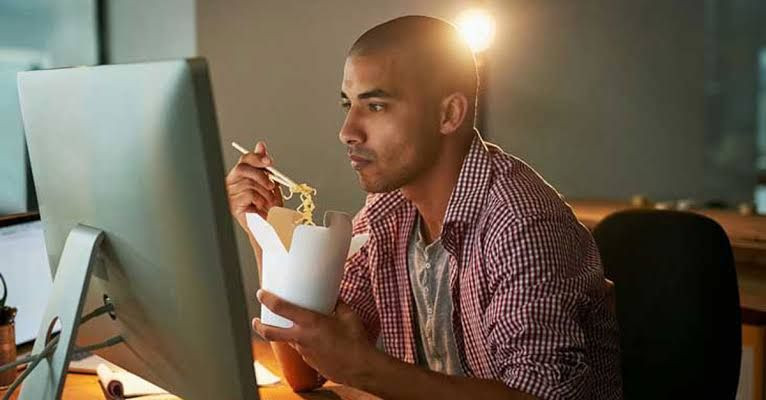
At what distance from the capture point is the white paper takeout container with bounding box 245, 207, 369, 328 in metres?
1.19

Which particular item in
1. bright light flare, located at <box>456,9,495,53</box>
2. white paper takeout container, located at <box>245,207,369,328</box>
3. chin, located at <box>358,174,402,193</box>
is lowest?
white paper takeout container, located at <box>245,207,369,328</box>

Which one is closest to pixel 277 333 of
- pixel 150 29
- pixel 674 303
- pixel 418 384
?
pixel 418 384

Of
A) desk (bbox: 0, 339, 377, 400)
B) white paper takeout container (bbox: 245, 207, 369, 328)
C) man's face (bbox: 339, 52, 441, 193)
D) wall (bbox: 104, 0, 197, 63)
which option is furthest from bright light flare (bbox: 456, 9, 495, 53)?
white paper takeout container (bbox: 245, 207, 369, 328)

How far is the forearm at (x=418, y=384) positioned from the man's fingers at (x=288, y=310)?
12 centimetres

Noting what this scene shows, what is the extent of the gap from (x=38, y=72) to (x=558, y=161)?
299 cm

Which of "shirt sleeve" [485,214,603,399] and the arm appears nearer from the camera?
the arm

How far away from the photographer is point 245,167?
1642 mm

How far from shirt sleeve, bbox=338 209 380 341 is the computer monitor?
2.21 ft

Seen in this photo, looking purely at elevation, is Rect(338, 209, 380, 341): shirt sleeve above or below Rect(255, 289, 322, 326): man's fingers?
below

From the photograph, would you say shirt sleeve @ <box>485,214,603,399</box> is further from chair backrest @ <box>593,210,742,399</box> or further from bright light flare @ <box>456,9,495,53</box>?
bright light flare @ <box>456,9,495,53</box>

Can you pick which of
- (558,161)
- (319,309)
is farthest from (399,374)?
(558,161)

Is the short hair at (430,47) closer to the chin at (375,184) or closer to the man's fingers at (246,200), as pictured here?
the chin at (375,184)

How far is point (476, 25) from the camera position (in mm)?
2965

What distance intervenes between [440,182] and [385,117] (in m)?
0.17
